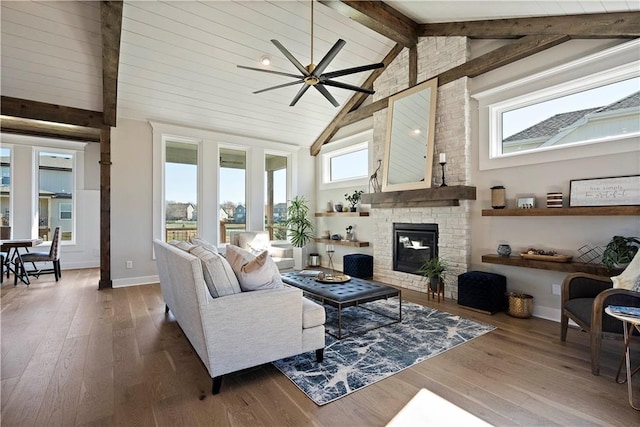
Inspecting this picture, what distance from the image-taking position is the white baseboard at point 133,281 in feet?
17.4

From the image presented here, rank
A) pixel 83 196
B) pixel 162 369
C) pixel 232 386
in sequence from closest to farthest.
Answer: pixel 232 386, pixel 162 369, pixel 83 196

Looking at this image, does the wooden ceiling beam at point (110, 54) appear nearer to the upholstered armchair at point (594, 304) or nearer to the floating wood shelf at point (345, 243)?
the floating wood shelf at point (345, 243)

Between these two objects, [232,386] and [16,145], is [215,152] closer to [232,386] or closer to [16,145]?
[16,145]

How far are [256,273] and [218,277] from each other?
0.27 meters

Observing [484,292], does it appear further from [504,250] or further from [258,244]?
[258,244]

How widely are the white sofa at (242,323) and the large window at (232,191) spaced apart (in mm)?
4110

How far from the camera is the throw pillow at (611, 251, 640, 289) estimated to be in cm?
252

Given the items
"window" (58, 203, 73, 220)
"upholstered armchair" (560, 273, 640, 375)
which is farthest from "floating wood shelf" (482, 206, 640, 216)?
"window" (58, 203, 73, 220)

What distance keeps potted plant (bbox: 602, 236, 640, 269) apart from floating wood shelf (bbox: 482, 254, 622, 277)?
0.08 metres

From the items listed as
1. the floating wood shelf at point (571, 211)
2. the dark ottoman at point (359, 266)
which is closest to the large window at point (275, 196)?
the dark ottoman at point (359, 266)

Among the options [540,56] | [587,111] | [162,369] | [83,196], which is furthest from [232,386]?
[83,196]

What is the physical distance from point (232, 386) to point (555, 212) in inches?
140

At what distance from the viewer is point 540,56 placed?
3.67 m

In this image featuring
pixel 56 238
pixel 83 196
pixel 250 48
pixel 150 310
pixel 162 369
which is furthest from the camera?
pixel 83 196
